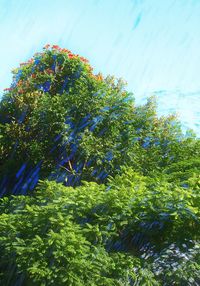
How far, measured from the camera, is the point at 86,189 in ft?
24.0

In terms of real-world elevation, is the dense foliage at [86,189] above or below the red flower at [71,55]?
below

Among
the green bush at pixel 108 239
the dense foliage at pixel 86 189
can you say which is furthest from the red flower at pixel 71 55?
the green bush at pixel 108 239

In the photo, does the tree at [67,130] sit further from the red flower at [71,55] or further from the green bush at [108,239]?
the green bush at [108,239]

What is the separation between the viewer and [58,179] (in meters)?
14.0

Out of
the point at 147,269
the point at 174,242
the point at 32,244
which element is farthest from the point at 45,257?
the point at 174,242

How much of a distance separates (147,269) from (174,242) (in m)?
0.68

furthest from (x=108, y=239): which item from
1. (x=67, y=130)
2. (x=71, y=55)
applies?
(x=71, y=55)

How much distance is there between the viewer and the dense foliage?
242 inches

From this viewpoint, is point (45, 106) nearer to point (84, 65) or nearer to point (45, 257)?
point (84, 65)

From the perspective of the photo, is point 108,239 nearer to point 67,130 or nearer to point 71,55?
point 67,130

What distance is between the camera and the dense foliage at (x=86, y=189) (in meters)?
6.14

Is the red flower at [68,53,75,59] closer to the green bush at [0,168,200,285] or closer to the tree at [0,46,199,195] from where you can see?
the tree at [0,46,199,195]

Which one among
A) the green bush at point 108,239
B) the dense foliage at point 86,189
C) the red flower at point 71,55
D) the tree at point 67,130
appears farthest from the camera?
the red flower at point 71,55

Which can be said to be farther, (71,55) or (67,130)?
(71,55)
